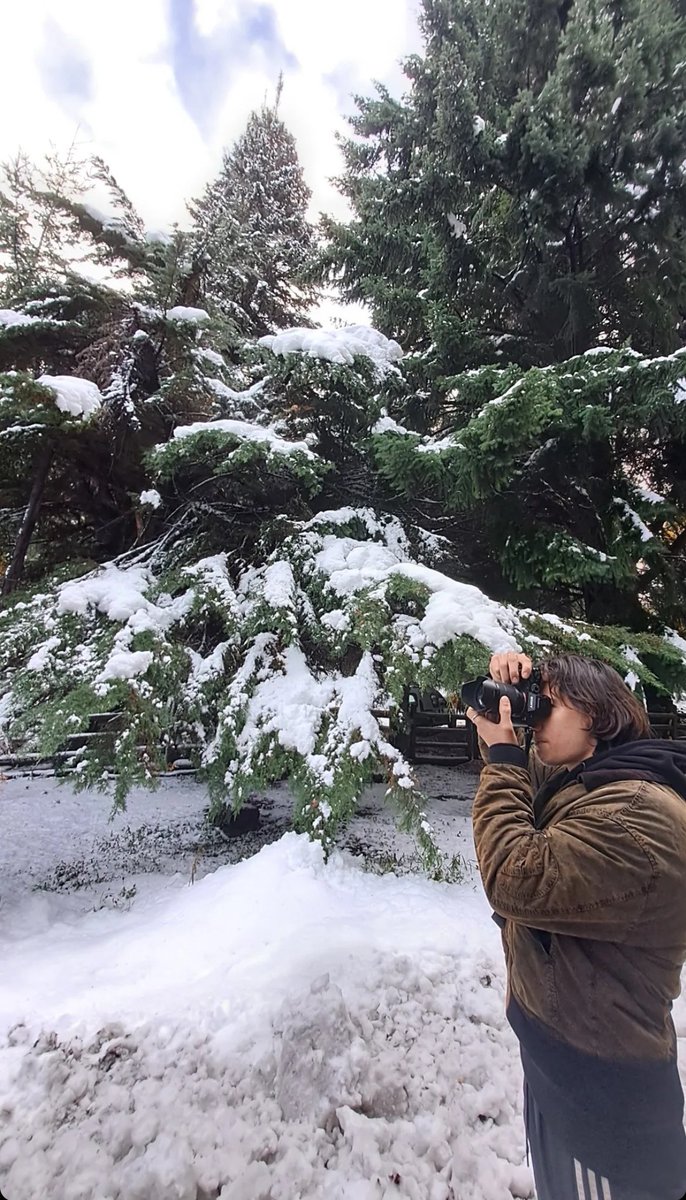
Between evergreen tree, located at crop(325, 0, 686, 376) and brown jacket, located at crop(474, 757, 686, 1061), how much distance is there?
5.09 m

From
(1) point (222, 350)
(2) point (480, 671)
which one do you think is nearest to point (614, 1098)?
(2) point (480, 671)

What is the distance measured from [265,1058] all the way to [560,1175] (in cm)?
141

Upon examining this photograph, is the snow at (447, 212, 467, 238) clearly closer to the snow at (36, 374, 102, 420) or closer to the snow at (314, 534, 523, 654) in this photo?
the snow at (314, 534, 523, 654)

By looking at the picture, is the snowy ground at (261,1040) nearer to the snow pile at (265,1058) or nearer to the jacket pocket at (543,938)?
the snow pile at (265,1058)

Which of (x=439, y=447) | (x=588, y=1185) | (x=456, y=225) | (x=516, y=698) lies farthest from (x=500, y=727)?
(x=456, y=225)

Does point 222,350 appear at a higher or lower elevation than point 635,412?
higher

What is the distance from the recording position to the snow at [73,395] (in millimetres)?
3426

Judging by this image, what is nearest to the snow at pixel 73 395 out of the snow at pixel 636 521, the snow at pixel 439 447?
the snow at pixel 439 447

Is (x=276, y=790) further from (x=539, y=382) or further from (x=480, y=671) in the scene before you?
(x=539, y=382)

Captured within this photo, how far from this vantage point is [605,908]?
1.04 metres

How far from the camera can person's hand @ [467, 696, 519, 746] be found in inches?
56.6

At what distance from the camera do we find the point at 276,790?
6766 mm

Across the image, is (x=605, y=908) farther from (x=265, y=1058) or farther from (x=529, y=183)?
(x=529, y=183)

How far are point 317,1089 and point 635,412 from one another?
15.9 feet
